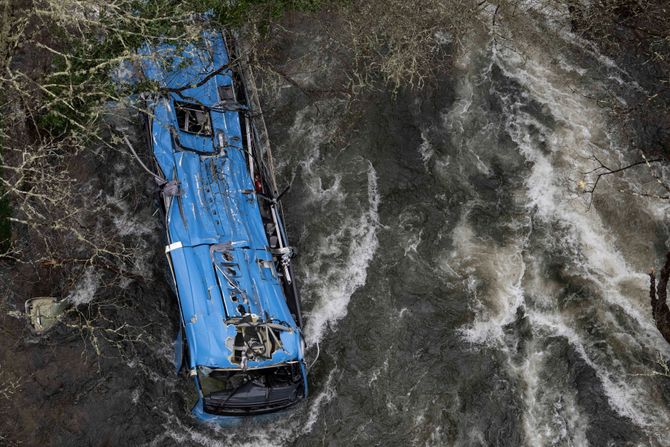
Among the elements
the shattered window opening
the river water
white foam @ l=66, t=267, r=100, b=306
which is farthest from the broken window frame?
white foam @ l=66, t=267, r=100, b=306

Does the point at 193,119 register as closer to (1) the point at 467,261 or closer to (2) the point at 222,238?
(2) the point at 222,238

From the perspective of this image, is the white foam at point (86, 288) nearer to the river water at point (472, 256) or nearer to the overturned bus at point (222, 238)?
the river water at point (472, 256)

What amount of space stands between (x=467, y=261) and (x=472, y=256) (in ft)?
0.41

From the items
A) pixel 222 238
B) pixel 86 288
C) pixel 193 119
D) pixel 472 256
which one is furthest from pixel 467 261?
pixel 86 288

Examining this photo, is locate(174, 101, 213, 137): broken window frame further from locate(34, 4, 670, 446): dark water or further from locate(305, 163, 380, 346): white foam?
locate(305, 163, 380, 346): white foam

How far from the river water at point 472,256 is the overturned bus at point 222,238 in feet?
3.35

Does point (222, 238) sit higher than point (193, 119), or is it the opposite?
point (193, 119)

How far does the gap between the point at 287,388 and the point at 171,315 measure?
103 inches

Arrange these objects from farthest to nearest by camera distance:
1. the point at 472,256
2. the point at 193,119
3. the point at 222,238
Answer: the point at 472,256, the point at 193,119, the point at 222,238

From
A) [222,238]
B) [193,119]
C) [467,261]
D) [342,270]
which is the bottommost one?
[467,261]

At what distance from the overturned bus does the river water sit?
102 centimetres

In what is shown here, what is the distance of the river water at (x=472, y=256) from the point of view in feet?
31.6

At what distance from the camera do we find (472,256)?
10.3 metres

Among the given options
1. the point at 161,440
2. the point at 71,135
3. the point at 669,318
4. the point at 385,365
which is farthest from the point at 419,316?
the point at 71,135
